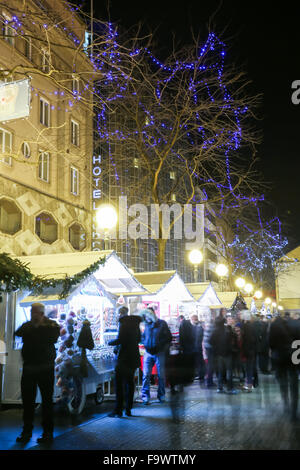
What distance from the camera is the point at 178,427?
7.70m

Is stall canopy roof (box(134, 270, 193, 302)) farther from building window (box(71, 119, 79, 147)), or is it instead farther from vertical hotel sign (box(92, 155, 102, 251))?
building window (box(71, 119, 79, 147))

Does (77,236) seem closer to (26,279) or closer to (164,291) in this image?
(164,291)

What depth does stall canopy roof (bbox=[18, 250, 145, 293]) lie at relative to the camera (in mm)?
10562

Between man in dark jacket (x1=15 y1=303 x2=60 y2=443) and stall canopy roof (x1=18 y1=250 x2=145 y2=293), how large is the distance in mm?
2772

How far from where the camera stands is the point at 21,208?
21734mm

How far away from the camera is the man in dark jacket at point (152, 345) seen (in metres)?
10.4

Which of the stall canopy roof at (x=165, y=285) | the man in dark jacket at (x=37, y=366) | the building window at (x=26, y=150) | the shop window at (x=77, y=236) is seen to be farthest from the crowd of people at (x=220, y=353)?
the shop window at (x=77, y=236)

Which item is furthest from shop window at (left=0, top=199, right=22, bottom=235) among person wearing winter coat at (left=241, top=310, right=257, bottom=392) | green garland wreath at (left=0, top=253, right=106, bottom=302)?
person wearing winter coat at (left=241, top=310, right=257, bottom=392)

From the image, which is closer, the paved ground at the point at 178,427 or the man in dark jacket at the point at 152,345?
the paved ground at the point at 178,427

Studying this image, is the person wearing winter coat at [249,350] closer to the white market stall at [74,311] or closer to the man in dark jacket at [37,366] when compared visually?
the white market stall at [74,311]

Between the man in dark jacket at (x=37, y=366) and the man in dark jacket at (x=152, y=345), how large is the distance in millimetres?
3466

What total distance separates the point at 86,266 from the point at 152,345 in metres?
2.26
